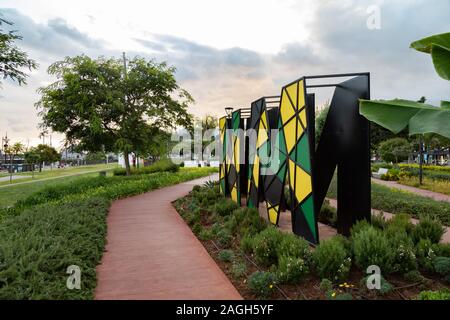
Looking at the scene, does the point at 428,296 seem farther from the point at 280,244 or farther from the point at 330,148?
the point at 330,148

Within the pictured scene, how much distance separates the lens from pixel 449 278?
4.89 m

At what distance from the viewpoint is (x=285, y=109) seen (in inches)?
322

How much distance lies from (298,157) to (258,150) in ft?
8.63

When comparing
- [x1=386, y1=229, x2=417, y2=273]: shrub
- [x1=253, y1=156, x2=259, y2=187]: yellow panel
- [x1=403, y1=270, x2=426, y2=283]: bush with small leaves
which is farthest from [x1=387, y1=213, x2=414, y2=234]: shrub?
[x1=253, y1=156, x2=259, y2=187]: yellow panel

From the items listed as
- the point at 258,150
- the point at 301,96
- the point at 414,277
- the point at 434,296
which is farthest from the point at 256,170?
the point at 434,296

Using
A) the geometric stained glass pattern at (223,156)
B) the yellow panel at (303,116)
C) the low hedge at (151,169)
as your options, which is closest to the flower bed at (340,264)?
the yellow panel at (303,116)

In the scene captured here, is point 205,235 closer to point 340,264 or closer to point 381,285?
point 340,264

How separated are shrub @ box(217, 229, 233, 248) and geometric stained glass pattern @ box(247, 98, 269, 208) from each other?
8.25ft

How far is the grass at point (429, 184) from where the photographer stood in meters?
16.9

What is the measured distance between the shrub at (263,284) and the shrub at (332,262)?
873mm

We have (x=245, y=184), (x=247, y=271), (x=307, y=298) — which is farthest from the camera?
(x=245, y=184)

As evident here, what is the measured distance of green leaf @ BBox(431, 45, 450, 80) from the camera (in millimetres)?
4255
